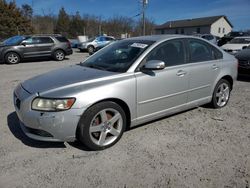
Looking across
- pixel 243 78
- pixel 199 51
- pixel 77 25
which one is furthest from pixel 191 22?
pixel 199 51

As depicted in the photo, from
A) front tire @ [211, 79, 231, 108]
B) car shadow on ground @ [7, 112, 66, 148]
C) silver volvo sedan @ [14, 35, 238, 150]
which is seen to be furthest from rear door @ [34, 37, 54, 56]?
front tire @ [211, 79, 231, 108]

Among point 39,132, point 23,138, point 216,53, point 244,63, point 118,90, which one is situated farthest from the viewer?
point 244,63

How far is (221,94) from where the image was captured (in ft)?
17.1

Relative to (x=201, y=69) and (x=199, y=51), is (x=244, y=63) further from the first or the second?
(x=201, y=69)

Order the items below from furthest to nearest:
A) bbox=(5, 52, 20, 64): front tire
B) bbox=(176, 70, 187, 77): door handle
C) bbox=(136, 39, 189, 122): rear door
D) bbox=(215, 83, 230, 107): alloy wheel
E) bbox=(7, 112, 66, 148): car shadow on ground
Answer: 1. bbox=(5, 52, 20, 64): front tire
2. bbox=(215, 83, 230, 107): alloy wheel
3. bbox=(176, 70, 187, 77): door handle
4. bbox=(136, 39, 189, 122): rear door
5. bbox=(7, 112, 66, 148): car shadow on ground

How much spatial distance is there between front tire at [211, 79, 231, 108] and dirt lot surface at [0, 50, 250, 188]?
0.68 metres

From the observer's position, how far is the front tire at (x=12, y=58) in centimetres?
1329

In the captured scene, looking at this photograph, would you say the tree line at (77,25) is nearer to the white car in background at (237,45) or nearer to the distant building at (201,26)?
the distant building at (201,26)

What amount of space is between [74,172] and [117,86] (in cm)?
128

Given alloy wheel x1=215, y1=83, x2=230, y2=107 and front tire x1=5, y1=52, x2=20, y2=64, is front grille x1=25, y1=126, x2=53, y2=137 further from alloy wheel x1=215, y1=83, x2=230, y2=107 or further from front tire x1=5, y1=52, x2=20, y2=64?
front tire x1=5, y1=52, x2=20, y2=64

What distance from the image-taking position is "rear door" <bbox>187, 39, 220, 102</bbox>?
4.41m

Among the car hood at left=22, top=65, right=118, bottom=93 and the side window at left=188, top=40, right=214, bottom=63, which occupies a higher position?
the side window at left=188, top=40, right=214, bottom=63

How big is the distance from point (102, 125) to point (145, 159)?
76 cm

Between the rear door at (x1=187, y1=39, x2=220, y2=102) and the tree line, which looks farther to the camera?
the tree line
